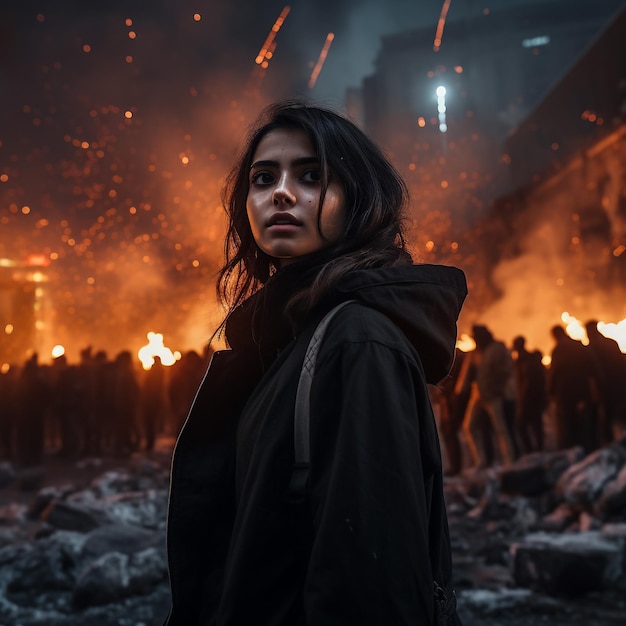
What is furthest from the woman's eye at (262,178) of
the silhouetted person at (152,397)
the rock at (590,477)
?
the silhouetted person at (152,397)

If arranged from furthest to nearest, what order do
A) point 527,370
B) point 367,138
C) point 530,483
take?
point 527,370, point 530,483, point 367,138

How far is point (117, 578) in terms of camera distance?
14.0ft

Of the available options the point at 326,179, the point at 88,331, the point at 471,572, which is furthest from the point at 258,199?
the point at 88,331

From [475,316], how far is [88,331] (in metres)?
24.0

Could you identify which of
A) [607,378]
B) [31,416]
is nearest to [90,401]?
[31,416]

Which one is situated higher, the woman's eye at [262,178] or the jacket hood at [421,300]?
the woman's eye at [262,178]

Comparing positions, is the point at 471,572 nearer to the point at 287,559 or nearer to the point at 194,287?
the point at 287,559

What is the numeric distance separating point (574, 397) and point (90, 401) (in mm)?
7818

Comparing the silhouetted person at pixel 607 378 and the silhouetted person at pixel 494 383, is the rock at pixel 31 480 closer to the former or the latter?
the silhouetted person at pixel 494 383

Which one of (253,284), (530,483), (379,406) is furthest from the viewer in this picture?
(530,483)

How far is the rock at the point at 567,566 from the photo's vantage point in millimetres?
4133

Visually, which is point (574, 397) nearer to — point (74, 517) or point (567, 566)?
point (567, 566)

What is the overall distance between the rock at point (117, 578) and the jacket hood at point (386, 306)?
11.8 ft

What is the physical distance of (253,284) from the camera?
5.96 ft
